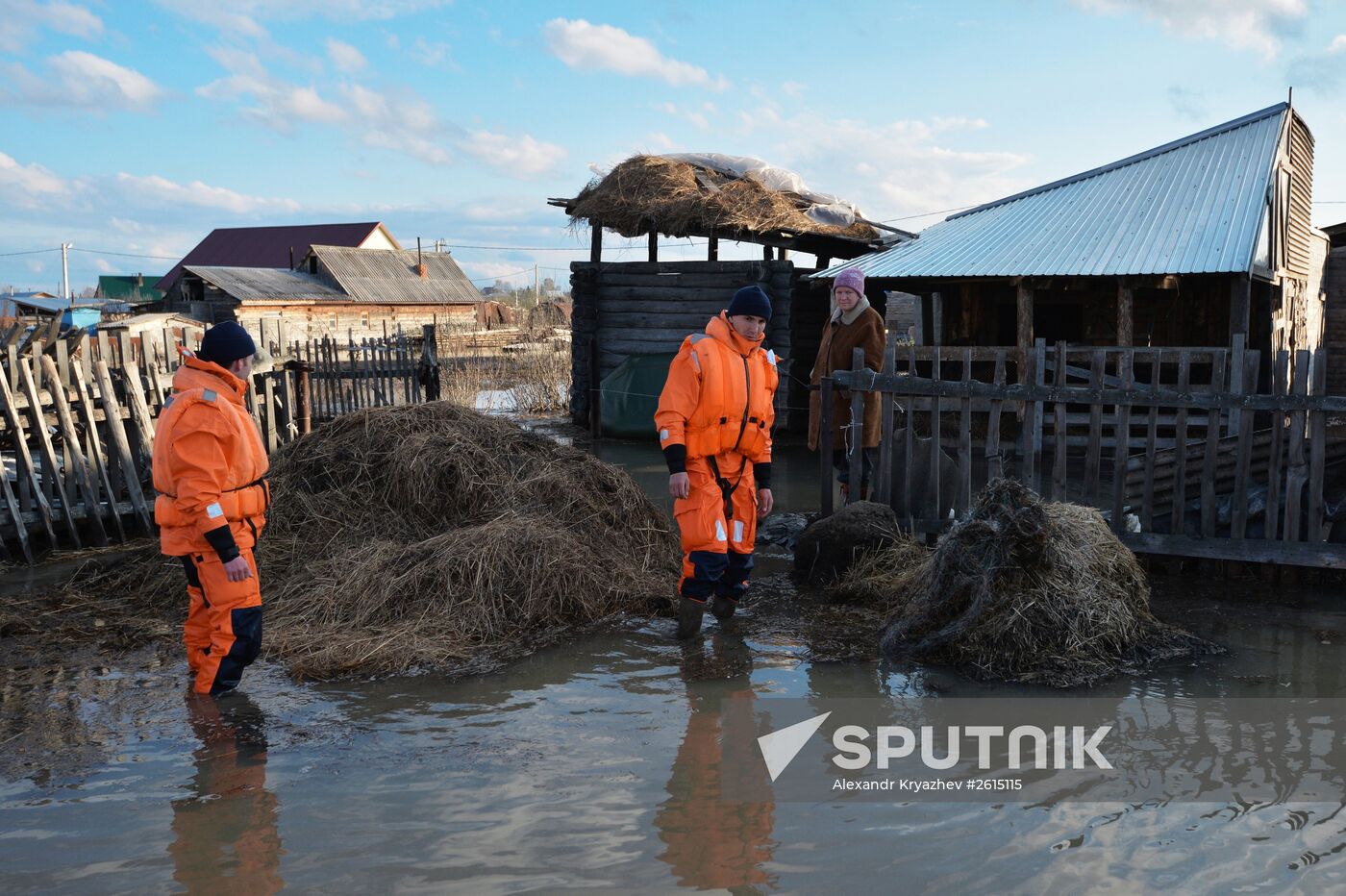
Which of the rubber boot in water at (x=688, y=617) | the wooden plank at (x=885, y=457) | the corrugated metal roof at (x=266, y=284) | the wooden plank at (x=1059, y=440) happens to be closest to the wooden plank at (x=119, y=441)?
the rubber boot in water at (x=688, y=617)

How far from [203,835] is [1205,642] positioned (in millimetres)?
4792

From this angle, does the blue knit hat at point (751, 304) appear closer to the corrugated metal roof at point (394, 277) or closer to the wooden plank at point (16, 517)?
the wooden plank at point (16, 517)

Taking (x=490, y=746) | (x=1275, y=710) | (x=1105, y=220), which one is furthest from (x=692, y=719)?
(x=1105, y=220)

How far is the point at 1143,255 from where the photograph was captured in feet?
41.4

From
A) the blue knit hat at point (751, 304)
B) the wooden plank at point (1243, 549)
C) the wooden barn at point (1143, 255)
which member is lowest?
the wooden plank at point (1243, 549)

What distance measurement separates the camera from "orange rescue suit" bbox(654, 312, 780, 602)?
5727mm

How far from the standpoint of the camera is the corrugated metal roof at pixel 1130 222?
1255cm

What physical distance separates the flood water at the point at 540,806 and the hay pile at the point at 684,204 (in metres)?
10.8

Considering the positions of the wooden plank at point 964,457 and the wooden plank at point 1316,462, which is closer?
the wooden plank at point 1316,462

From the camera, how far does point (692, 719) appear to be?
4715 millimetres

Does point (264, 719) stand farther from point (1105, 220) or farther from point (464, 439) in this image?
point (1105, 220)

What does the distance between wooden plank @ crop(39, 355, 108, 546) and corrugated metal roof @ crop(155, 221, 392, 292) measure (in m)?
48.0

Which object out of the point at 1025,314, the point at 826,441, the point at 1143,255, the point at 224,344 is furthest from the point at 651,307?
the point at 224,344

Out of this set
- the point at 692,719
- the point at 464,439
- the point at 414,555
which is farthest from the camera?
the point at 464,439
